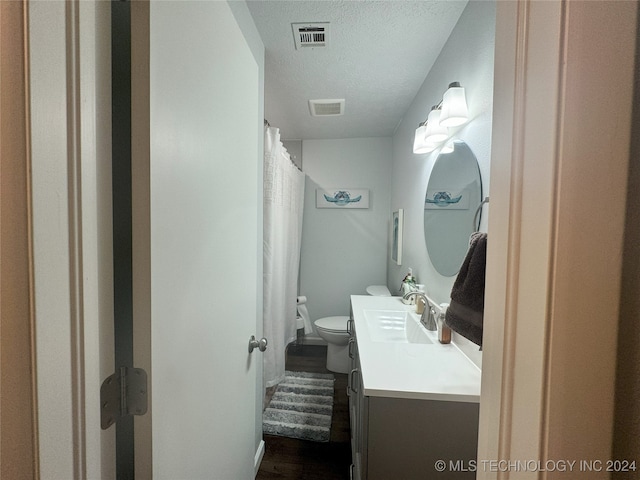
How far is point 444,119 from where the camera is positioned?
1289 mm

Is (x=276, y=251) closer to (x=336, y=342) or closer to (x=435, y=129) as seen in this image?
(x=336, y=342)

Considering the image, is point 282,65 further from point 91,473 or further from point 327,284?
point 327,284

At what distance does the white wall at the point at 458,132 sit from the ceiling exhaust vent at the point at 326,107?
611 mm

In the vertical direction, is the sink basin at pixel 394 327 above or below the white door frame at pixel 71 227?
below

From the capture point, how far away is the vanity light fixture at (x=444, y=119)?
1.23 meters

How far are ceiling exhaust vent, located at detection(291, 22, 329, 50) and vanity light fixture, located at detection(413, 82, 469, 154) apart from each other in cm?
73

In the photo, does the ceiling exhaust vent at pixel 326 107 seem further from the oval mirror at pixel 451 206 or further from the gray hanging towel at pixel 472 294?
the gray hanging towel at pixel 472 294

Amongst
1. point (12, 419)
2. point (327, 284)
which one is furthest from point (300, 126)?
point (12, 419)

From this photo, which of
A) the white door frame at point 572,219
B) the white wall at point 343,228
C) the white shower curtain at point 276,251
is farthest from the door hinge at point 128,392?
the white wall at point 343,228

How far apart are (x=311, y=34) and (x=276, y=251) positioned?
136 cm

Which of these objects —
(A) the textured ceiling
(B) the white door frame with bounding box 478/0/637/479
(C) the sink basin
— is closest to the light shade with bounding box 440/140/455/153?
(A) the textured ceiling

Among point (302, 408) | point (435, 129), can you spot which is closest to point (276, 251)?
point (302, 408)

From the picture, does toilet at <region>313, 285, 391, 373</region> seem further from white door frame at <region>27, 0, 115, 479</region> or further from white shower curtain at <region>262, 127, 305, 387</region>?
white door frame at <region>27, 0, 115, 479</region>

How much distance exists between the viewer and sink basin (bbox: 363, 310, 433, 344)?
146 cm
